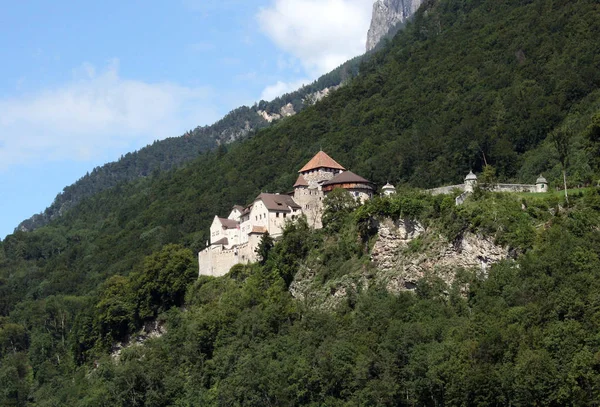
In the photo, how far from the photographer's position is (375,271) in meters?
63.7

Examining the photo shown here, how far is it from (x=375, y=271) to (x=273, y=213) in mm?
13868

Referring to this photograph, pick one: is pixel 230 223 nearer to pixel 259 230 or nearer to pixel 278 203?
pixel 259 230

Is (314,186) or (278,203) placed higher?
(314,186)

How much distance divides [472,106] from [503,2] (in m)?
40.9

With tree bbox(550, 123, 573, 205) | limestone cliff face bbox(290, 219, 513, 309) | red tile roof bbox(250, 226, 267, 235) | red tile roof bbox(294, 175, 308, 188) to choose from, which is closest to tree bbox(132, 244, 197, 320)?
red tile roof bbox(250, 226, 267, 235)

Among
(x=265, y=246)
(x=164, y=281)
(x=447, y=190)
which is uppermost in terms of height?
(x=447, y=190)

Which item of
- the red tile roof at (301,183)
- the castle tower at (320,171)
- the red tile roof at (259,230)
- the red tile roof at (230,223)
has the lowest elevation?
the red tile roof at (259,230)

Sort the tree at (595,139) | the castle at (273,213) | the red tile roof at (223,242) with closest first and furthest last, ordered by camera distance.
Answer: the tree at (595,139) < the castle at (273,213) < the red tile roof at (223,242)

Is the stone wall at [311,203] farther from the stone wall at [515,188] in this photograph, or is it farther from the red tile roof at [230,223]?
the stone wall at [515,188]

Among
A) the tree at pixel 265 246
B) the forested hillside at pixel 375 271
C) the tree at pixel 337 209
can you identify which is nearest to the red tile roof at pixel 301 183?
the tree at pixel 265 246

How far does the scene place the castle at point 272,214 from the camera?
72875mm

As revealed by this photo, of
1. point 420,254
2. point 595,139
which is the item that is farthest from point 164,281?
point 595,139

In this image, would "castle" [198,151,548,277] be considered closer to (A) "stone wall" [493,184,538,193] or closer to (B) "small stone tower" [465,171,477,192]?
(B) "small stone tower" [465,171,477,192]

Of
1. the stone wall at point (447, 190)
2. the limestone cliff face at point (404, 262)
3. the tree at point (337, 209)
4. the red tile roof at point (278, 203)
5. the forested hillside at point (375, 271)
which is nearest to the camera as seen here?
the forested hillside at point (375, 271)
